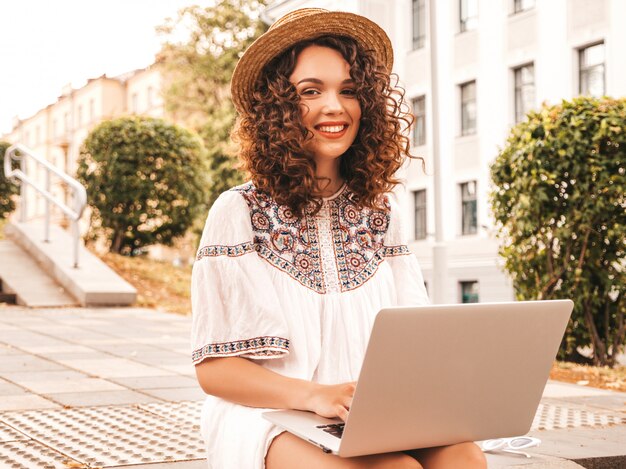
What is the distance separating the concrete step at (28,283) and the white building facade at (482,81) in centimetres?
1073

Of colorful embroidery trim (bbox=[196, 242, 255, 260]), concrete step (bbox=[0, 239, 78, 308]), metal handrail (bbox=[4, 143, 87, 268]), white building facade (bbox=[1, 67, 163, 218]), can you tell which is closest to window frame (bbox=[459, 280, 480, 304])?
metal handrail (bbox=[4, 143, 87, 268])

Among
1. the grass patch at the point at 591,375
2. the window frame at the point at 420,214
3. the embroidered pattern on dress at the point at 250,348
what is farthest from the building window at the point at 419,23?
the embroidered pattern on dress at the point at 250,348

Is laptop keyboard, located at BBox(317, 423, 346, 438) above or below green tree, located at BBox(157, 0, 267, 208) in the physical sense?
below

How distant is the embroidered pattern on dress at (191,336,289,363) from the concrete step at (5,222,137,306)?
9211 millimetres

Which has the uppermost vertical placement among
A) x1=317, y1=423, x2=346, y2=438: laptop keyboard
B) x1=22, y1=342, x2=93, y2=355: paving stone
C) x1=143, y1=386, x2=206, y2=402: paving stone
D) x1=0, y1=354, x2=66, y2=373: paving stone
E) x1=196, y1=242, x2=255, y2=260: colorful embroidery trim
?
x1=196, y1=242, x2=255, y2=260: colorful embroidery trim

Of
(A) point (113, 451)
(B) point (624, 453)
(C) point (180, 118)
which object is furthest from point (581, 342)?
(C) point (180, 118)

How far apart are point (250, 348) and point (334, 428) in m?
0.35

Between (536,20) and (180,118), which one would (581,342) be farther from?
(180,118)

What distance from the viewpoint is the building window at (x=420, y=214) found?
26734 mm

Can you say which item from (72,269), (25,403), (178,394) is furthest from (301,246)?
(72,269)

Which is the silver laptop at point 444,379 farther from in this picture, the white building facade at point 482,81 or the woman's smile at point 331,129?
the white building facade at point 482,81

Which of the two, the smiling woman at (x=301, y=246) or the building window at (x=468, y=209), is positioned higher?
the building window at (x=468, y=209)

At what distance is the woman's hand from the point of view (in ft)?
7.07

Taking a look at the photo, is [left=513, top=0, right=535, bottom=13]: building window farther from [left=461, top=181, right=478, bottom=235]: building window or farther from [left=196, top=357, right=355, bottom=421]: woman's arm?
[left=196, top=357, right=355, bottom=421]: woman's arm
